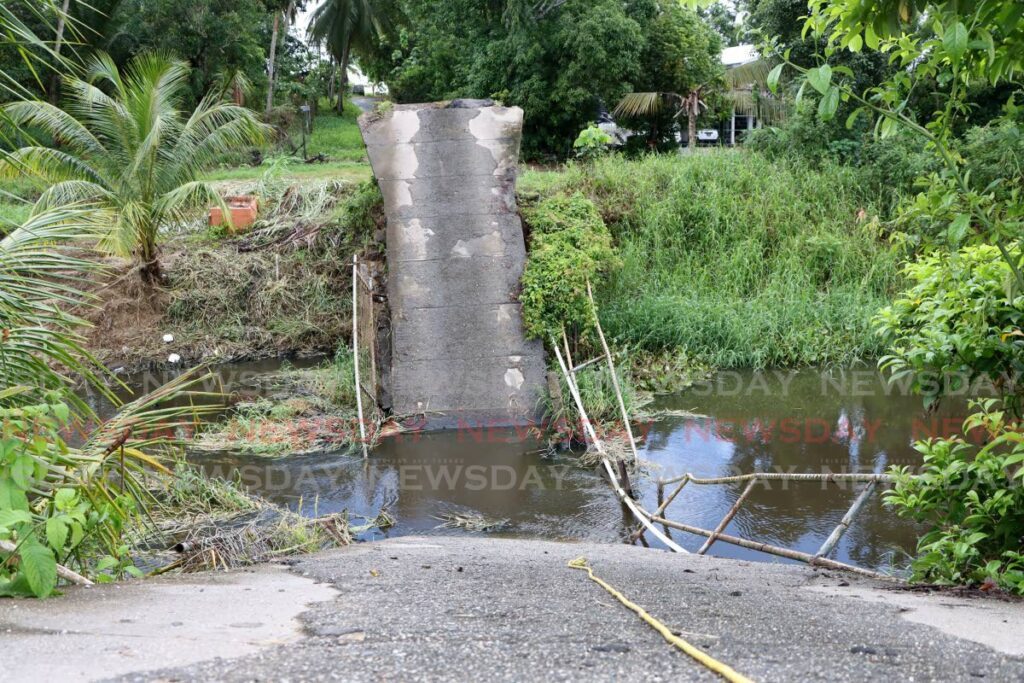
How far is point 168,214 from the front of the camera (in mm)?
12680

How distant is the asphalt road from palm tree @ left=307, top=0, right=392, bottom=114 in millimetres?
28367

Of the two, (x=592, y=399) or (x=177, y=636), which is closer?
(x=177, y=636)

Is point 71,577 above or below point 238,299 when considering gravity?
below

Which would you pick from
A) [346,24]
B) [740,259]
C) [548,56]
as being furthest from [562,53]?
[346,24]

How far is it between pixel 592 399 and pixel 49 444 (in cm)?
630

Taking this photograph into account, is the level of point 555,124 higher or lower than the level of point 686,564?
higher

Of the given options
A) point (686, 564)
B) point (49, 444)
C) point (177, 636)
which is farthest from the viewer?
point (686, 564)

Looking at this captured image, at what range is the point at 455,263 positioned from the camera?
1036 cm

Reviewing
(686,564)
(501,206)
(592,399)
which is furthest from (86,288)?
(686,564)

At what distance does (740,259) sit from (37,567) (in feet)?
38.9

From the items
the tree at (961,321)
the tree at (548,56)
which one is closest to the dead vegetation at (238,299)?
the tree at (548,56)

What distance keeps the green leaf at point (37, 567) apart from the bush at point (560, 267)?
6.85m

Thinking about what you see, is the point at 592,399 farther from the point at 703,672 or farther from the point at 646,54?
the point at 646,54

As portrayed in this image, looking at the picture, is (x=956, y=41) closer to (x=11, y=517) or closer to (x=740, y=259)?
(x=11, y=517)
